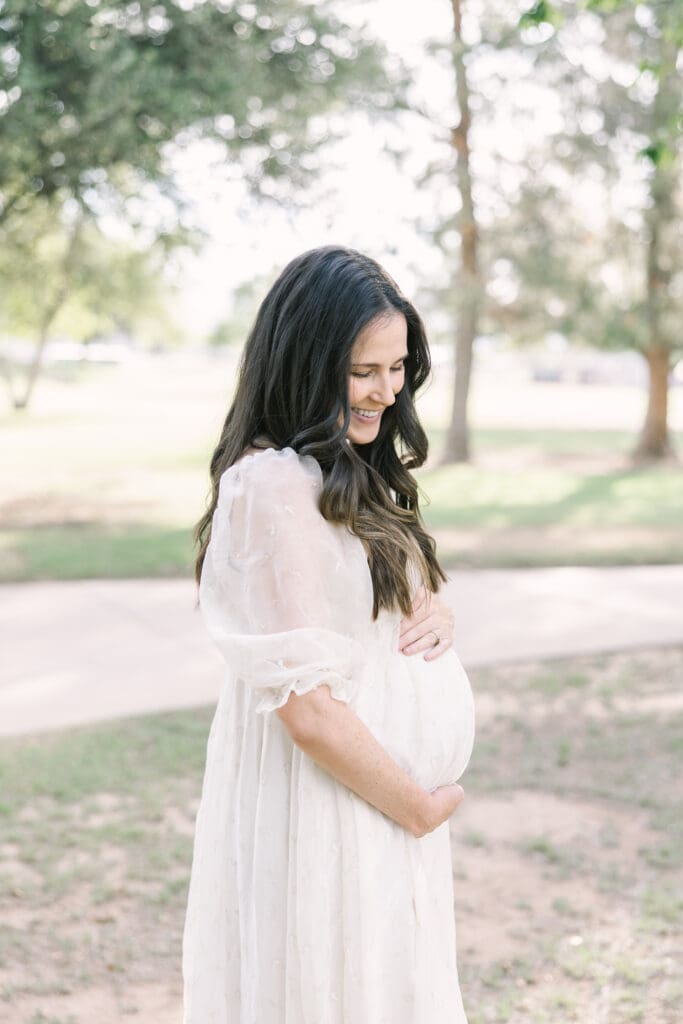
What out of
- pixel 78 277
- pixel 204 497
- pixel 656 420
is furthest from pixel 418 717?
pixel 78 277

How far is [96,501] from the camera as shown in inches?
580

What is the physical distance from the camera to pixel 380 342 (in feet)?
6.21

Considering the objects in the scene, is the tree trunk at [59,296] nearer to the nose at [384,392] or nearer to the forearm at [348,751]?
the nose at [384,392]

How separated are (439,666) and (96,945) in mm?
2141

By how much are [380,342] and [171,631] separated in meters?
5.82

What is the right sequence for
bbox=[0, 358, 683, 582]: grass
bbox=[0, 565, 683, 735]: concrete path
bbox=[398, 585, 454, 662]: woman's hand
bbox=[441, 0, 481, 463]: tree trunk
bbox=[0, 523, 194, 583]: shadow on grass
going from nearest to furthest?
bbox=[398, 585, 454, 662]: woman's hand, bbox=[0, 565, 683, 735]: concrete path, bbox=[0, 523, 194, 583]: shadow on grass, bbox=[0, 358, 683, 582]: grass, bbox=[441, 0, 481, 463]: tree trunk

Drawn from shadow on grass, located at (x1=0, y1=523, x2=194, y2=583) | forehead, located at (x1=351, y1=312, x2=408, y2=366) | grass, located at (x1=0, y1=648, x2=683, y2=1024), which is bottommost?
grass, located at (x1=0, y1=648, x2=683, y2=1024)

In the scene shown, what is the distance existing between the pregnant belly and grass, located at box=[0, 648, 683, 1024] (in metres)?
1.59

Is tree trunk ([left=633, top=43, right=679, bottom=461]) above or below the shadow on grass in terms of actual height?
above

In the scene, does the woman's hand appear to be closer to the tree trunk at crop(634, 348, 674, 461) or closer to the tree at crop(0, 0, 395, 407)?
the tree at crop(0, 0, 395, 407)

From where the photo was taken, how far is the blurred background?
147 inches

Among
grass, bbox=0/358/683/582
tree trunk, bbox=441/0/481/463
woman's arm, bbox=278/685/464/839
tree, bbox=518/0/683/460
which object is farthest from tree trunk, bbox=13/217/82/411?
woman's arm, bbox=278/685/464/839

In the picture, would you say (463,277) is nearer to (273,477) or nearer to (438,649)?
(438,649)

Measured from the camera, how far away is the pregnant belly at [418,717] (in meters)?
1.95
